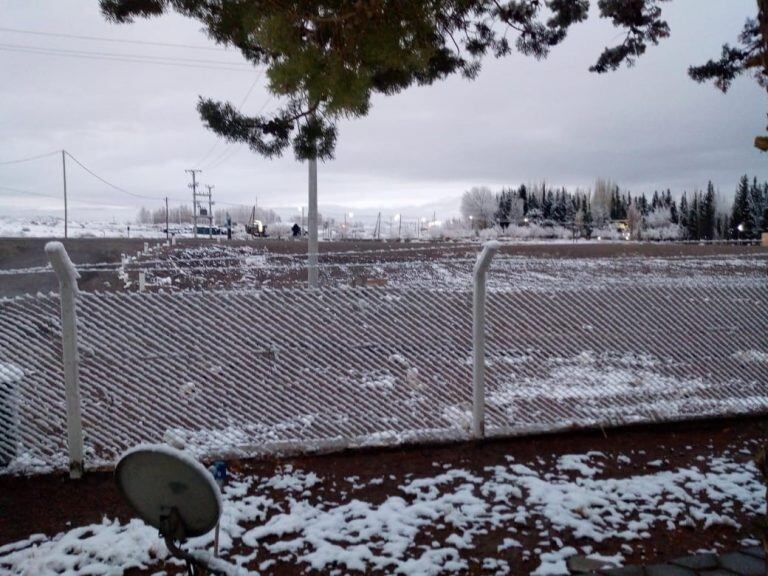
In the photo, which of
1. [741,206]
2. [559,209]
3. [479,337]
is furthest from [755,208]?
[479,337]

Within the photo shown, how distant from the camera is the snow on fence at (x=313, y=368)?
450 cm

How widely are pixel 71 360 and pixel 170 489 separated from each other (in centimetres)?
252

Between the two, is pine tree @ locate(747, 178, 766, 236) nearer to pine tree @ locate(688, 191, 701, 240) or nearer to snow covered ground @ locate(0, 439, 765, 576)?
pine tree @ locate(688, 191, 701, 240)

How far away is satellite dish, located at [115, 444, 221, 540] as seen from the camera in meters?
2.23

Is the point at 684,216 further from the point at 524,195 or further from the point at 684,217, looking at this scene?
the point at 524,195

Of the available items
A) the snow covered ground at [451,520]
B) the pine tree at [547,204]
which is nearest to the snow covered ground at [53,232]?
the snow covered ground at [451,520]

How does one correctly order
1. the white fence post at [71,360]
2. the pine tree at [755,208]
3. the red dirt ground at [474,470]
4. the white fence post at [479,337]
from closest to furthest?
the red dirt ground at [474,470]
the white fence post at [71,360]
the white fence post at [479,337]
the pine tree at [755,208]

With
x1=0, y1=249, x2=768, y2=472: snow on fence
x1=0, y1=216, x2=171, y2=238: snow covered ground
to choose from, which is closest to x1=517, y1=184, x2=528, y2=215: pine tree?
x1=0, y1=216, x2=171, y2=238: snow covered ground

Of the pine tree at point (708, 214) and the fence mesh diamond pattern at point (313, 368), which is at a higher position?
the pine tree at point (708, 214)

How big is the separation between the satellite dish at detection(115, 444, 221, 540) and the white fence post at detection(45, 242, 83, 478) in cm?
231

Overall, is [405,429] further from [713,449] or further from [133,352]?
[713,449]

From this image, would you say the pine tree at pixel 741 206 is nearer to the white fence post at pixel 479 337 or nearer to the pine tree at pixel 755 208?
the pine tree at pixel 755 208

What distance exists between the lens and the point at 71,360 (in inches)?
169

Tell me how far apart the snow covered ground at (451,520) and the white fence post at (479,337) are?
1.36 ft
